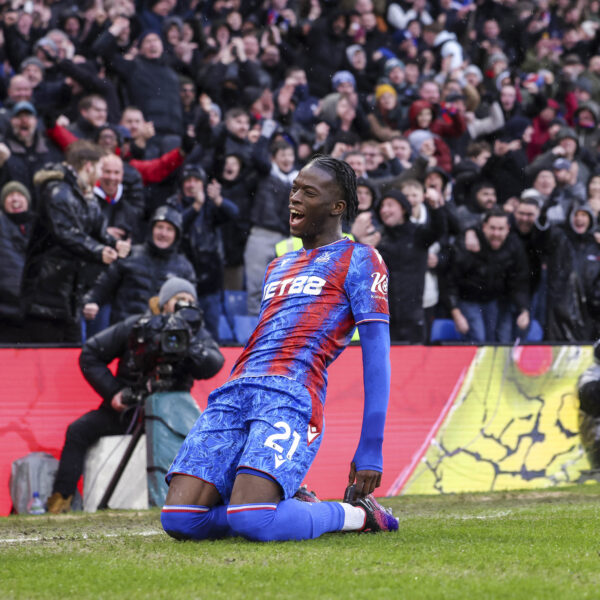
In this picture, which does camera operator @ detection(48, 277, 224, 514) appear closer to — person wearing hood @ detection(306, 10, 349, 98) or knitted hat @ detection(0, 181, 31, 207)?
knitted hat @ detection(0, 181, 31, 207)

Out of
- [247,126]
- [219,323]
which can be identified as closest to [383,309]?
[219,323]

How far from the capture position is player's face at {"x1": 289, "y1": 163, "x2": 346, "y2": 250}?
16.8 ft

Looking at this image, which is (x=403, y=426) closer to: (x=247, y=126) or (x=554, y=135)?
(x=247, y=126)

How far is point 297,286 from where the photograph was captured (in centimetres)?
515

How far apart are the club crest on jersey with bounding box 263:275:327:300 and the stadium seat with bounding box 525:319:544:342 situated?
6.97 meters

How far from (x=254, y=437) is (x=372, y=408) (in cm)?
53

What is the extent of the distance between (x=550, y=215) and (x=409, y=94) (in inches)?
131

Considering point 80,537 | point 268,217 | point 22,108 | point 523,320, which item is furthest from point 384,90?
point 80,537

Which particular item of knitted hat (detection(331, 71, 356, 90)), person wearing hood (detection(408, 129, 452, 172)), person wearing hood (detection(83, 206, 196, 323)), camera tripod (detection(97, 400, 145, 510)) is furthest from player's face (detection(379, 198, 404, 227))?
knitted hat (detection(331, 71, 356, 90))

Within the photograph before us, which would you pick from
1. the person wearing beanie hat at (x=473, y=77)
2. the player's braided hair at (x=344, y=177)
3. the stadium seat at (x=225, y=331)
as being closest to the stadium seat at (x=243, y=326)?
the stadium seat at (x=225, y=331)

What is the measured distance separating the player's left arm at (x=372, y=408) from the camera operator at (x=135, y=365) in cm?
271

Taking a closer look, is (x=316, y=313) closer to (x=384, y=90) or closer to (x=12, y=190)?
(x=12, y=190)

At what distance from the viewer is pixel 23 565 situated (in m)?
4.24

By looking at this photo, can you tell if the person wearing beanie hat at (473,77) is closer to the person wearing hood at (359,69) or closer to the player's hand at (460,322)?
the person wearing hood at (359,69)
